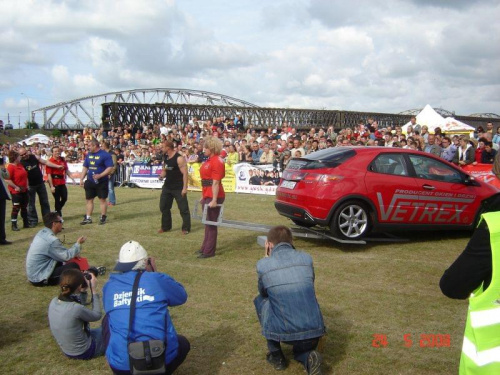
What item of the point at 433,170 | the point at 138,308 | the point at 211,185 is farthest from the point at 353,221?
the point at 138,308

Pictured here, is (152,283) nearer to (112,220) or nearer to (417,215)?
(417,215)

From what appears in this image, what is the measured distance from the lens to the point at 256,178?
17.3 meters

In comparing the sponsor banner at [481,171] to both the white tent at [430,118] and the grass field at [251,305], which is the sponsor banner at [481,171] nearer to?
the grass field at [251,305]

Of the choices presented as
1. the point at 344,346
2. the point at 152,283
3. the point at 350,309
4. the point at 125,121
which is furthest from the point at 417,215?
the point at 125,121

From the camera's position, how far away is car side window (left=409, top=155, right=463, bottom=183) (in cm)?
826

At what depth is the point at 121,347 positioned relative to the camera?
3309 millimetres

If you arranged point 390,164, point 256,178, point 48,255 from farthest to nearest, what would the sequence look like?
point 256,178 → point 390,164 → point 48,255

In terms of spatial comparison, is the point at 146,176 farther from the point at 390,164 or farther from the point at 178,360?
the point at 178,360

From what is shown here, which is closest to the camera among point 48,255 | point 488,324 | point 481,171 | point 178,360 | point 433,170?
point 488,324

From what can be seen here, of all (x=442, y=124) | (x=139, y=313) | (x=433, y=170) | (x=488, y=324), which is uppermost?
(x=442, y=124)

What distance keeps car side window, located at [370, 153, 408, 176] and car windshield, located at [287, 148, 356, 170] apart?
1.49ft

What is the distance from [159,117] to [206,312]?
32.3 m

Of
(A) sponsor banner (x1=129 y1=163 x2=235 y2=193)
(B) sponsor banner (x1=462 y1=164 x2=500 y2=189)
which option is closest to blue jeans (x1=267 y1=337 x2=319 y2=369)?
(B) sponsor banner (x1=462 y1=164 x2=500 y2=189)

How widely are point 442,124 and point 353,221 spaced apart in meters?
15.1
